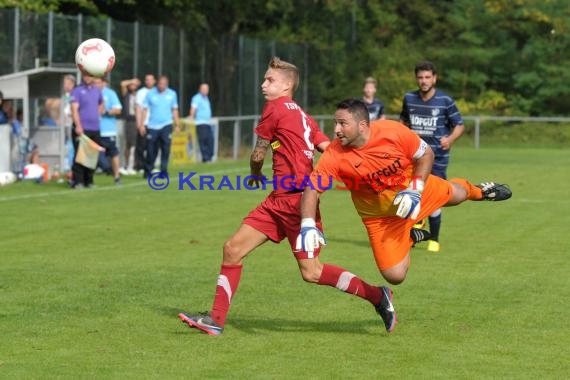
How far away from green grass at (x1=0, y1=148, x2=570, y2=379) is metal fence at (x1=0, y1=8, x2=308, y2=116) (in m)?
8.73

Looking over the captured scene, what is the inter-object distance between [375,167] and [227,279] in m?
1.28

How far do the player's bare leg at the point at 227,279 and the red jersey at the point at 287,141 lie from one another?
372 mm

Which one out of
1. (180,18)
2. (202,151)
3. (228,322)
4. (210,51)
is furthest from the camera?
(180,18)

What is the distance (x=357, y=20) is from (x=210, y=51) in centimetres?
1323

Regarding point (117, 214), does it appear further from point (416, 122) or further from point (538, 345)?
point (538, 345)

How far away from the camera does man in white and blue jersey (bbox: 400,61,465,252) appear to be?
13828 mm

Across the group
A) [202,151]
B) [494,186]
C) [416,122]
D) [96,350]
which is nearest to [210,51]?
[202,151]

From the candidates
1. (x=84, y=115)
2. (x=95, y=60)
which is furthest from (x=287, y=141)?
(x=84, y=115)

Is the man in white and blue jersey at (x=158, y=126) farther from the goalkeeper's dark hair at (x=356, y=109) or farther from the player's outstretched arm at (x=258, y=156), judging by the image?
the goalkeeper's dark hair at (x=356, y=109)

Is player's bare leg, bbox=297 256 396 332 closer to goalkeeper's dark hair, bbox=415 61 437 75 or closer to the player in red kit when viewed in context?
the player in red kit

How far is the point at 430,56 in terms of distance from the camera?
47188 millimetres

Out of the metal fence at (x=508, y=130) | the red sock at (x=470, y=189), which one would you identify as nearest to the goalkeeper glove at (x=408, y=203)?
the red sock at (x=470, y=189)

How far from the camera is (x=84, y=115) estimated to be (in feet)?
69.6

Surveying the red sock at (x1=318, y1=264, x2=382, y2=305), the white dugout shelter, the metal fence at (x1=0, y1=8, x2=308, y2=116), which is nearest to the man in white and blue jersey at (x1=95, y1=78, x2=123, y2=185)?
the white dugout shelter
